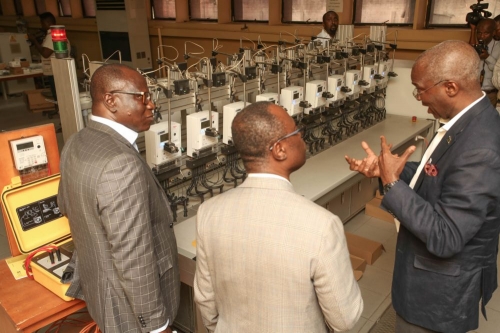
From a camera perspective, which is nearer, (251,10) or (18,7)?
(251,10)

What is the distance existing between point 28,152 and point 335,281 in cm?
170

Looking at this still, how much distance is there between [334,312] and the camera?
1.17m

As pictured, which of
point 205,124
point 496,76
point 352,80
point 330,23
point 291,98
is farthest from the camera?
point 330,23

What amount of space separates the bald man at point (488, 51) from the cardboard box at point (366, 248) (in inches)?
A: 88.4

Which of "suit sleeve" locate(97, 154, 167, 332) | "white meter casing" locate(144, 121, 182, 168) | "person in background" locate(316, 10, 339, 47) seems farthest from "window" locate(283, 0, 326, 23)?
"suit sleeve" locate(97, 154, 167, 332)

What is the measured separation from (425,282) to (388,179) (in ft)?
1.48

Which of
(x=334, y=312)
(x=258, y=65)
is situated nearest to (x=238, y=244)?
(x=334, y=312)

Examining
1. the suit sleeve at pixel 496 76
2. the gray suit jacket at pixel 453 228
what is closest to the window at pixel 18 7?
the suit sleeve at pixel 496 76

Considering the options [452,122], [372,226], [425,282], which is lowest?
[372,226]

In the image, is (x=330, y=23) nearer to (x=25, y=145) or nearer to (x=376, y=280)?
(x=376, y=280)

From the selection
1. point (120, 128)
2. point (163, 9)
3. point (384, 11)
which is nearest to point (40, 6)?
point (163, 9)

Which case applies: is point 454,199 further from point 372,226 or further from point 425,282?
Result: point 372,226

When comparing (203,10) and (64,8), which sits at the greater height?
(64,8)

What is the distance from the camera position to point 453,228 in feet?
4.50
